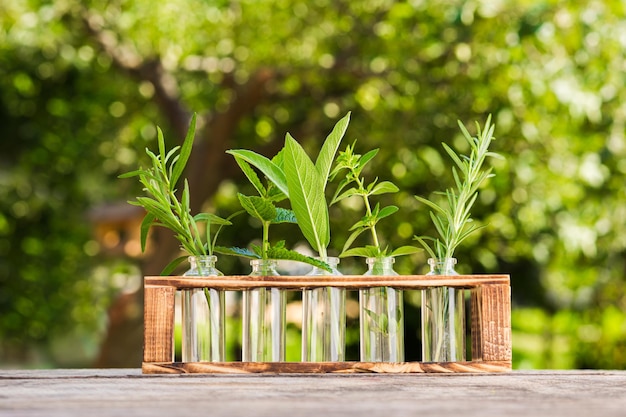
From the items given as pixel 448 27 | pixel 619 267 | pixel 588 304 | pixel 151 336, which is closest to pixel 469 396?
pixel 151 336

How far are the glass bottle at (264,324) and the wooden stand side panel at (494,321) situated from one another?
1.13 feet

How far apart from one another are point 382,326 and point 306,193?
0.26m

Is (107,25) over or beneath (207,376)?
over

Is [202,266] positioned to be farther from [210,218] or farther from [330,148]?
[330,148]

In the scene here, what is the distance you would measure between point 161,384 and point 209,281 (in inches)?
9.1

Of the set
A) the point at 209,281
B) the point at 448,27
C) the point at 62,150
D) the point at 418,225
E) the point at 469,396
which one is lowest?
the point at 469,396

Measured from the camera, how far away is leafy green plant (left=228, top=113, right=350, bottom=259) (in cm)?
153

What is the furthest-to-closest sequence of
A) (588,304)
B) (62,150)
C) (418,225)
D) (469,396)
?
(588,304)
(62,150)
(418,225)
(469,396)

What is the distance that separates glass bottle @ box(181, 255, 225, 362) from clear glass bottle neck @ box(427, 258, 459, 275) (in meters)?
0.38

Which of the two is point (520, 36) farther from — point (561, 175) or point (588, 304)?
point (588, 304)

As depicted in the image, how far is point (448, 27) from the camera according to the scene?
4.20 metres

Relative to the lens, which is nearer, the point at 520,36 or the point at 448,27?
the point at 520,36

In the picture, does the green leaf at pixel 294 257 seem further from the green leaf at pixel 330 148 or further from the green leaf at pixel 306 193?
the green leaf at pixel 330 148

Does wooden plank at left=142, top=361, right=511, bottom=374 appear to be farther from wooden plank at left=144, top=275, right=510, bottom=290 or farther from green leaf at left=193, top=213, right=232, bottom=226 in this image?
green leaf at left=193, top=213, right=232, bottom=226
